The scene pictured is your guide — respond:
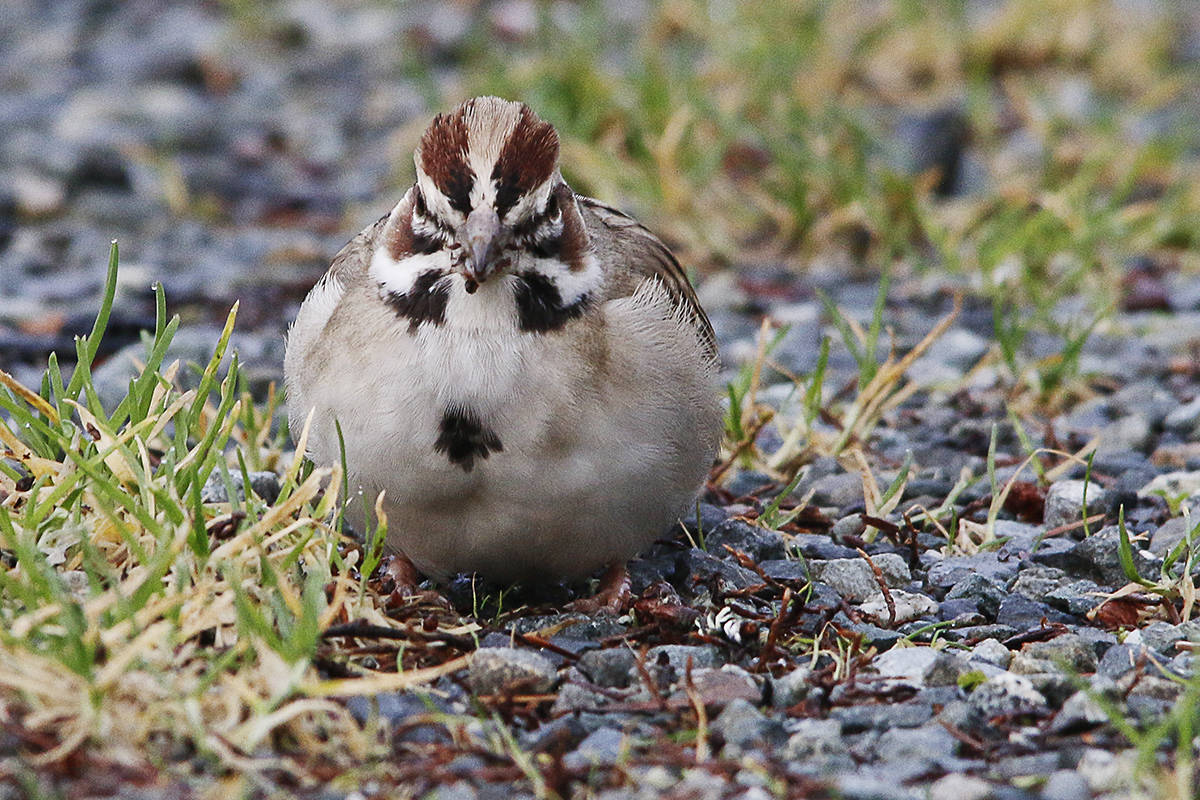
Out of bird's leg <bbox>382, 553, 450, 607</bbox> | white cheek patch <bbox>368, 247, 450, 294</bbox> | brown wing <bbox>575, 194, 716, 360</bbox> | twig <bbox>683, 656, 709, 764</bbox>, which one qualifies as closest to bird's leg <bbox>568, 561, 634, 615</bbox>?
bird's leg <bbox>382, 553, 450, 607</bbox>

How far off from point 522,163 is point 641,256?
0.85m

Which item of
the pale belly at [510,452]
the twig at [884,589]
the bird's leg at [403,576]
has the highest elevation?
the pale belly at [510,452]

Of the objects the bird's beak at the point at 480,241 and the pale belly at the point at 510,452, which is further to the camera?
the pale belly at the point at 510,452

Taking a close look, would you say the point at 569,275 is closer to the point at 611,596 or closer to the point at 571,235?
the point at 571,235

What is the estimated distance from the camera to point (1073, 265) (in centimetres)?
790

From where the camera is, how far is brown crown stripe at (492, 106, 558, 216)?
13.7ft

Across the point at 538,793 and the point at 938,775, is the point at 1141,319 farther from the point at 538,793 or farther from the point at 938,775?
the point at 538,793

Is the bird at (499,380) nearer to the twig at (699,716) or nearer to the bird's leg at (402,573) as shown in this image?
the bird's leg at (402,573)

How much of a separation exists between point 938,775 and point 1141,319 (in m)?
4.34

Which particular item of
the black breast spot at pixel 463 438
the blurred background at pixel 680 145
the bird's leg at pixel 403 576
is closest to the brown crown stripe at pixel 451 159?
the black breast spot at pixel 463 438

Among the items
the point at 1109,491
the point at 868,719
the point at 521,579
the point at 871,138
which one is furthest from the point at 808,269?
the point at 868,719

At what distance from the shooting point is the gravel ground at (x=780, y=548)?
3.66m

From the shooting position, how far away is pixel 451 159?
4203mm

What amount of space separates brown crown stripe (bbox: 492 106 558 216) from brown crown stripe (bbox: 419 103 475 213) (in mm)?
74
